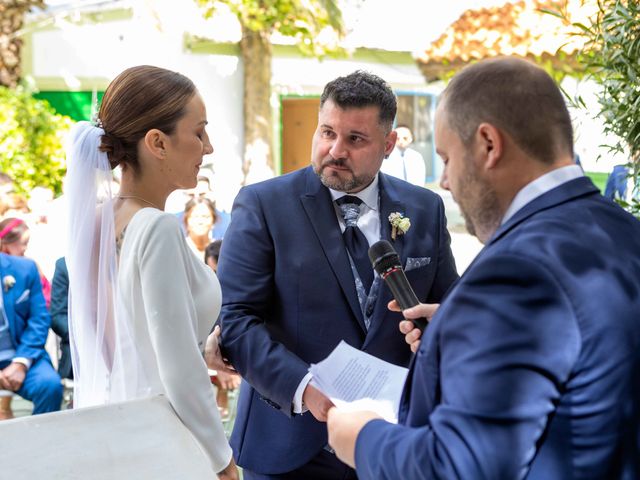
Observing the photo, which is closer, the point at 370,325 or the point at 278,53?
the point at 370,325

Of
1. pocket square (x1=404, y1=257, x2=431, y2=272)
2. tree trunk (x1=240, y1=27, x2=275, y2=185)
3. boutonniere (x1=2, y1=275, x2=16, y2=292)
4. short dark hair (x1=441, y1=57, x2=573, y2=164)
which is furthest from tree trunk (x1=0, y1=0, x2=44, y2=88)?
short dark hair (x1=441, y1=57, x2=573, y2=164)

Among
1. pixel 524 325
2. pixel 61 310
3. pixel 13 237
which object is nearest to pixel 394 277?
pixel 524 325

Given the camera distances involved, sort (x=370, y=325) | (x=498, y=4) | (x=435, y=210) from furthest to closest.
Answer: (x=498, y=4)
(x=435, y=210)
(x=370, y=325)

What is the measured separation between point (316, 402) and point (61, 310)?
4.45 m

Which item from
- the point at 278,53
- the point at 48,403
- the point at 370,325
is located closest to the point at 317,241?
the point at 370,325

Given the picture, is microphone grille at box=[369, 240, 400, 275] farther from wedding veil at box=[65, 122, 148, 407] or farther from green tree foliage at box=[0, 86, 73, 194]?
green tree foliage at box=[0, 86, 73, 194]

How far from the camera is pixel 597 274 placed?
1586 millimetres

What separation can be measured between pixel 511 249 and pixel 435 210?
68.0 inches

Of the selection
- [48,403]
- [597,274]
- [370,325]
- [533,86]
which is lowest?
[48,403]

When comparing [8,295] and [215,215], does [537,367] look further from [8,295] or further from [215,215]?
[215,215]

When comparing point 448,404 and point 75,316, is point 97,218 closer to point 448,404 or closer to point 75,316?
point 75,316

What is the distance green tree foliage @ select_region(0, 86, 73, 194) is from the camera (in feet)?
38.8

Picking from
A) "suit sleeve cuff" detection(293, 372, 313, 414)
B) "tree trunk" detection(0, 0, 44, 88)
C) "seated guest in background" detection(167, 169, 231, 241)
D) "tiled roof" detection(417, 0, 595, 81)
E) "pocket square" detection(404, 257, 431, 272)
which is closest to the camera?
"suit sleeve cuff" detection(293, 372, 313, 414)

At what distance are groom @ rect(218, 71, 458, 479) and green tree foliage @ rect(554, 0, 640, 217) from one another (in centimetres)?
77
